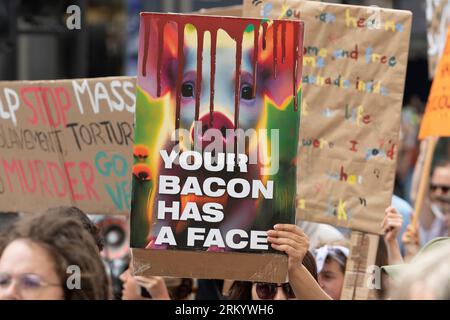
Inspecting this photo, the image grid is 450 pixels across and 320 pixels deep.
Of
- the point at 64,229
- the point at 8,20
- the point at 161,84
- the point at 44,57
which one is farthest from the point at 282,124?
the point at 44,57

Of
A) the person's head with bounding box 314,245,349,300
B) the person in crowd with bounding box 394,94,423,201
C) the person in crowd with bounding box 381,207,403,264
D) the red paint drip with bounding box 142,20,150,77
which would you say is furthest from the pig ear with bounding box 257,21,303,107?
the person in crowd with bounding box 394,94,423,201

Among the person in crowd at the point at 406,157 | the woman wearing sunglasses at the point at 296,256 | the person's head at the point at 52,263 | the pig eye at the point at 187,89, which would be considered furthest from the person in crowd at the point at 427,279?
the person in crowd at the point at 406,157

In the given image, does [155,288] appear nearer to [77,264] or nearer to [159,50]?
[159,50]

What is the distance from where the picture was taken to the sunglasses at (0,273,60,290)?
363cm

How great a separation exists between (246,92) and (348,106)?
5.24ft

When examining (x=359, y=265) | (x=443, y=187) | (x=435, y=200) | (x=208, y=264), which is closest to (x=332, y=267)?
(x=359, y=265)

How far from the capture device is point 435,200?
8.53m

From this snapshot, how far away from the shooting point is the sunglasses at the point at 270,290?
16.1 ft

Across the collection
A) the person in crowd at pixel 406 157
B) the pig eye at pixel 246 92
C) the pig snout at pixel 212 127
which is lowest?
the person in crowd at pixel 406 157

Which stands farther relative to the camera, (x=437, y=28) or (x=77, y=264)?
(x=437, y=28)

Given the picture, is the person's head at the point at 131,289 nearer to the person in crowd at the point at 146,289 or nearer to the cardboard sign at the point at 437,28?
the person in crowd at the point at 146,289

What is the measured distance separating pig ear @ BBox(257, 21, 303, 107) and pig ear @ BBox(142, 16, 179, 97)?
0.88 ft

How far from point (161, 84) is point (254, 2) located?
4.76 feet

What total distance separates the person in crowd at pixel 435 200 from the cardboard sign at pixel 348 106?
1629mm
